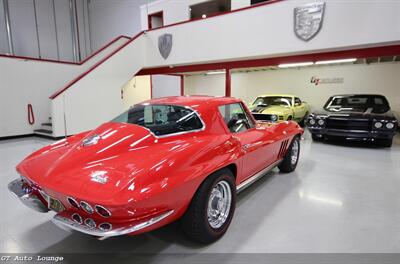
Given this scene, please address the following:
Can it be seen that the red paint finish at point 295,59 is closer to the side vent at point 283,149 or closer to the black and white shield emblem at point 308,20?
the black and white shield emblem at point 308,20

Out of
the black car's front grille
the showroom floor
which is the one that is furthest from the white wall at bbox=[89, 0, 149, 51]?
the showroom floor

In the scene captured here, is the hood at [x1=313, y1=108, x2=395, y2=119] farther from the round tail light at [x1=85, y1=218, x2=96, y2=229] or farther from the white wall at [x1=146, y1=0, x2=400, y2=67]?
the round tail light at [x1=85, y1=218, x2=96, y2=229]

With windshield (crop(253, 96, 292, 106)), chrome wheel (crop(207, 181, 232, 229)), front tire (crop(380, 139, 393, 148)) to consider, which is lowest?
front tire (crop(380, 139, 393, 148))

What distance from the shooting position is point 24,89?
7.21 metres

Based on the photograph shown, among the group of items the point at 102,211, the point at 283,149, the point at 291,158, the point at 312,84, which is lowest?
the point at 291,158

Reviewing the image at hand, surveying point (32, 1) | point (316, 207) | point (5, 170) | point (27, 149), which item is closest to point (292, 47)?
point (316, 207)

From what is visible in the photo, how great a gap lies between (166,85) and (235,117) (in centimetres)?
1055

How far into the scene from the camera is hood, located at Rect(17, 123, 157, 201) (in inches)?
59.2

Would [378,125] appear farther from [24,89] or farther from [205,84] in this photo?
[24,89]

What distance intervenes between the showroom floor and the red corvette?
32 centimetres

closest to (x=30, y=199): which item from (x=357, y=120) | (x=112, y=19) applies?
(x=357, y=120)

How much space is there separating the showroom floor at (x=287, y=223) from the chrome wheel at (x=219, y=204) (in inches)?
6.3

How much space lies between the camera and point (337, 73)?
9438 millimetres

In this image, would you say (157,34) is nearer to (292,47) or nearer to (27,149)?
(292,47)
